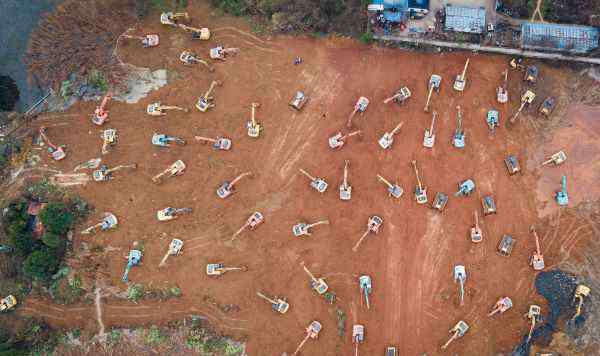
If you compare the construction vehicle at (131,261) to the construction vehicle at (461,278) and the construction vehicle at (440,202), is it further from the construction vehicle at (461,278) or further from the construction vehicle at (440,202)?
the construction vehicle at (461,278)

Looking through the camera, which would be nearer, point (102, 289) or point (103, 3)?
point (102, 289)

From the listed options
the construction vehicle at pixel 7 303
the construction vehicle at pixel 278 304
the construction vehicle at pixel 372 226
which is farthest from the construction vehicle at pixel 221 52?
the construction vehicle at pixel 7 303

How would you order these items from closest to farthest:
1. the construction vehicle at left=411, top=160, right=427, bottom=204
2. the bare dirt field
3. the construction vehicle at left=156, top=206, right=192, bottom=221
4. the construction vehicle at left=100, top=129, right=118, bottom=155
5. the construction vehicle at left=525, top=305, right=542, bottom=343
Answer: the construction vehicle at left=525, top=305, right=542, bottom=343 → the bare dirt field → the construction vehicle at left=411, top=160, right=427, bottom=204 → the construction vehicle at left=156, top=206, right=192, bottom=221 → the construction vehicle at left=100, top=129, right=118, bottom=155

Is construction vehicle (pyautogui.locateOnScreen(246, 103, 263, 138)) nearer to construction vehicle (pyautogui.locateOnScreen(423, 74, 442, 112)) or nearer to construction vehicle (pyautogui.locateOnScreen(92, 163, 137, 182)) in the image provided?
construction vehicle (pyautogui.locateOnScreen(92, 163, 137, 182))

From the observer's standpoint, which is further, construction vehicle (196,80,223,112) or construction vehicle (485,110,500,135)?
construction vehicle (196,80,223,112)

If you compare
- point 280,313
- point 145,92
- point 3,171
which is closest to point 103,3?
point 145,92

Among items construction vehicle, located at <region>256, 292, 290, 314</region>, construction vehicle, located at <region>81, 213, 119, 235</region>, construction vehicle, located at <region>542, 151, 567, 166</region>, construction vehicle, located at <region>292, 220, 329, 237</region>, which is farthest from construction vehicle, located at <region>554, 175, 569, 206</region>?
construction vehicle, located at <region>81, 213, 119, 235</region>

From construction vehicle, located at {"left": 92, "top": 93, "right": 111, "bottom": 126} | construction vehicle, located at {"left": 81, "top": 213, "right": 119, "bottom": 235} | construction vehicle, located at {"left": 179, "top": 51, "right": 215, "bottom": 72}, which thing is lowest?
construction vehicle, located at {"left": 81, "top": 213, "right": 119, "bottom": 235}

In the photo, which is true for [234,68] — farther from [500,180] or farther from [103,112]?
[500,180]
